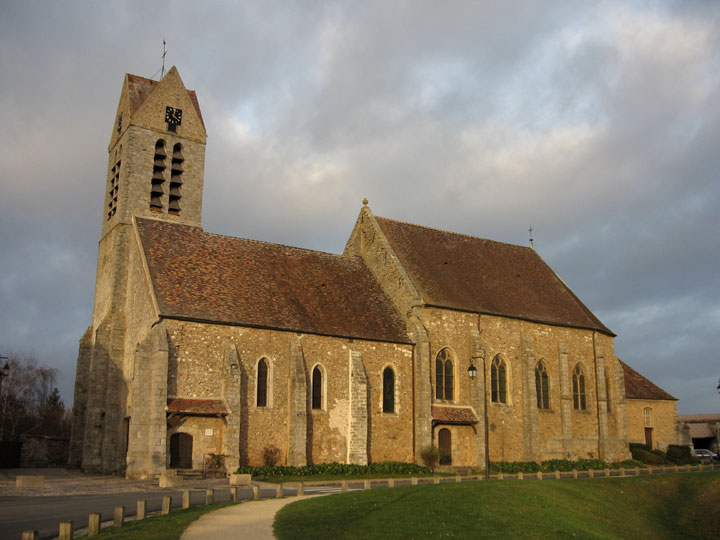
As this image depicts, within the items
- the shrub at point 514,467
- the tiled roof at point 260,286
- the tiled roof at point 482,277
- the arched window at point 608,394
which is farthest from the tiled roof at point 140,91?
the arched window at point 608,394

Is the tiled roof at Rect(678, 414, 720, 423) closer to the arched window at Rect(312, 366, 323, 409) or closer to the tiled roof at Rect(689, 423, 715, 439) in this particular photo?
the tiled roof at Rect(689, 423, 715, 439)

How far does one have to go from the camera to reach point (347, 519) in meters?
15.5

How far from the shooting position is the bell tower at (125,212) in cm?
3319

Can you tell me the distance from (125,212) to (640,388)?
123 feet

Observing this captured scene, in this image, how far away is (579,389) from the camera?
133 ft

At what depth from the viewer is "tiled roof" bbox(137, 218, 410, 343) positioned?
30.9 m

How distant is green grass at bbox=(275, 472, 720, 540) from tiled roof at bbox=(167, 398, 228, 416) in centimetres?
1077

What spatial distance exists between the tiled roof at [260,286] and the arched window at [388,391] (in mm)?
1809

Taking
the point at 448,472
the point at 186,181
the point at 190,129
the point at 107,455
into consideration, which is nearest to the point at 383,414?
the point at 448,472

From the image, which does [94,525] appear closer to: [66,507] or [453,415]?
[66,507]

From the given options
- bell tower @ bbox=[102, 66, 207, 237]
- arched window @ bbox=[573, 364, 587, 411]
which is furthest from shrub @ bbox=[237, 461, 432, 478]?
bell tower @ bbox=[102, 66, 207, 237]

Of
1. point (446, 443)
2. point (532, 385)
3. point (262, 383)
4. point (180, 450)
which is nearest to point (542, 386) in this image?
point (532, 385)

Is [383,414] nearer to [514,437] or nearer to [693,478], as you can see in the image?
[514,437]

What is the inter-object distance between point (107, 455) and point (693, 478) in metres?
26.8
